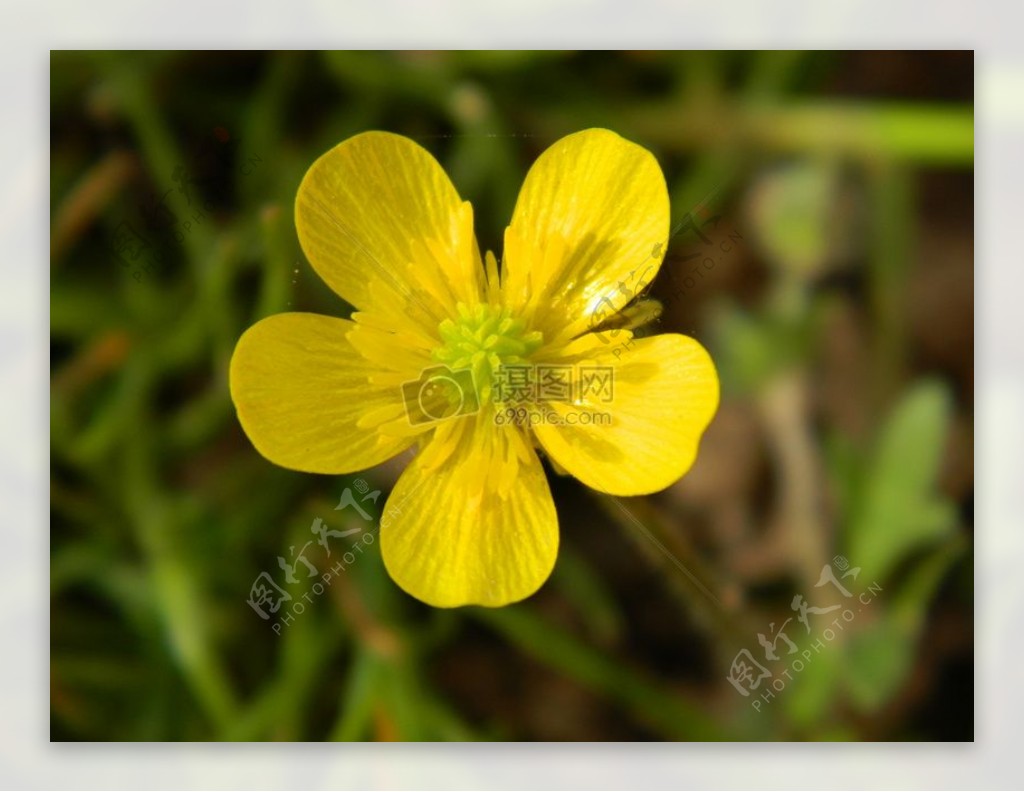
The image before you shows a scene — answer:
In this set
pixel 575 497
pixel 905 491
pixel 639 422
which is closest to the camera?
pixel 639 422

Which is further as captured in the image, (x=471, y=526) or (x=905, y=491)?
(x=905, y=491)

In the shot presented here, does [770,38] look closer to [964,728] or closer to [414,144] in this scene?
[414,144]

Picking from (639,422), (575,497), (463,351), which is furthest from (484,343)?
(575,497)

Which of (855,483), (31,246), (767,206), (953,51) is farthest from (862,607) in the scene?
(31,246)

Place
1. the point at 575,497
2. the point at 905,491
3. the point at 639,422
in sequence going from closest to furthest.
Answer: the point at 639,422 → the point at 575,497 → the point at 905,491

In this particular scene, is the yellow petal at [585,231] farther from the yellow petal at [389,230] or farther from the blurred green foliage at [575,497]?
the blurred green foliage at [575,497]

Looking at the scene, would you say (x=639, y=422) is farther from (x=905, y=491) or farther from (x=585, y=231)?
(x=905, y=491)

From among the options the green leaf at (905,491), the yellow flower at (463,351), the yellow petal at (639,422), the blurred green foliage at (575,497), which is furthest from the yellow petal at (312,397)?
the green leaf at (905,491)

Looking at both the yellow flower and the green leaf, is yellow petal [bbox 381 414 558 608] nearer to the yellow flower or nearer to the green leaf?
the yellow flower
